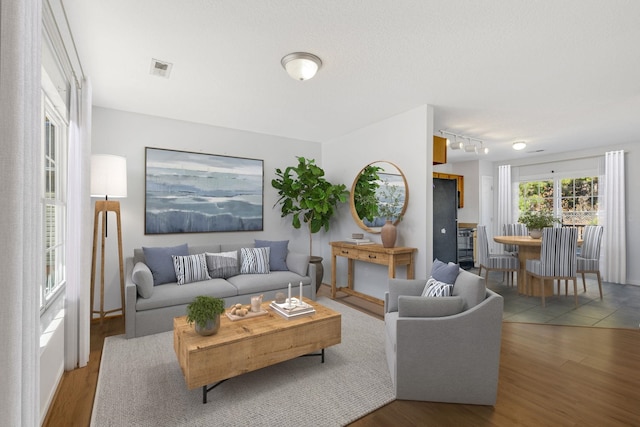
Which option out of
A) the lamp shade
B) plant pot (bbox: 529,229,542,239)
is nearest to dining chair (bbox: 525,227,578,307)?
plant pot (bbox: 529,229,542,239)

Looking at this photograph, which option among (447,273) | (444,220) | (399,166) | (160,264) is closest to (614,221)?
(444,220)

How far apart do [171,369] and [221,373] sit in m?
0.69

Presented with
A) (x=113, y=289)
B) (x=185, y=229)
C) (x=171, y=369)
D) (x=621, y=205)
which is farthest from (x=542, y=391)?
(x=621, y=205)

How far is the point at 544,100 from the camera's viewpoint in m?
3.47

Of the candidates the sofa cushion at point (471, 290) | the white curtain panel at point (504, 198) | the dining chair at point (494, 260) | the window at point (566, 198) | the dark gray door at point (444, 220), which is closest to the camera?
the sofa cushion at point (471, 290)

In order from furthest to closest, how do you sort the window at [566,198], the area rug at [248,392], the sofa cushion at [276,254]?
1. the window at [566,198]
2. the sofa cushion at [276,254]
3. the area rug at [248,392]

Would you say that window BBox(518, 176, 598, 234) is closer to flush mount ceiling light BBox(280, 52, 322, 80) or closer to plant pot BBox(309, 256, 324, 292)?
plant pot BBox(309, 256, 324, 292)

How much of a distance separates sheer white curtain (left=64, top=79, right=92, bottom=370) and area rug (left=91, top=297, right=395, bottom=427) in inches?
10.3

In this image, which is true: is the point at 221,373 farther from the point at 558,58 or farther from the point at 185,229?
the point at 558,58

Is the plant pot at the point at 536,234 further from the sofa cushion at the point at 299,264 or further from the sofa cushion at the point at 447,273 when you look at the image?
the sofa cushion at the point at 299,264

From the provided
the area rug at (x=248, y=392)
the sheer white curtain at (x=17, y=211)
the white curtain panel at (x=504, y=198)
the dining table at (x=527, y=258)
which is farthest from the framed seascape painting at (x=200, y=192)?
the white curtain panel at (x=504, y=198)

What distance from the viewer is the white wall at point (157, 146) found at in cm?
378

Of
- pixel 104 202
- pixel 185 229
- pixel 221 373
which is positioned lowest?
pixel 221 373

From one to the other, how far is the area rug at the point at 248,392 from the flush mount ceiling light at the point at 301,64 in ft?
7.80
